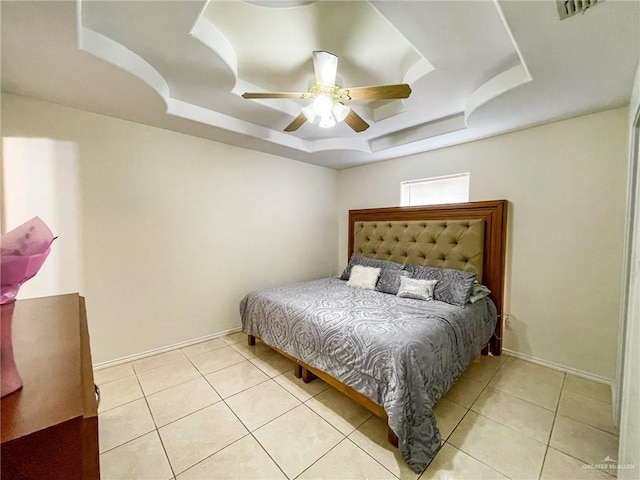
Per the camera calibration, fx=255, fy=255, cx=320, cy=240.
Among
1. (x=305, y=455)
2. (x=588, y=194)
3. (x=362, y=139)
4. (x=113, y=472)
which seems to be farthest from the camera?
(x=362, y=139)

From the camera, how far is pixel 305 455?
1466 mm

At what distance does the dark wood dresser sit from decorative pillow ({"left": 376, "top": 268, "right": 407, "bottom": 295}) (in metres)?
2.50

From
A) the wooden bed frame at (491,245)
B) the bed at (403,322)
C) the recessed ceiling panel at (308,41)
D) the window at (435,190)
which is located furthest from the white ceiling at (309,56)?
the bed at (403,322)

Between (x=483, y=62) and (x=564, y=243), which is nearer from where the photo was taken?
(x=483, y=62)

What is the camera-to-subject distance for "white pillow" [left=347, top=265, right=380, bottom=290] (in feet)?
9.77

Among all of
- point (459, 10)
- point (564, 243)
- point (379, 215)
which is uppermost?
point (459, 10)

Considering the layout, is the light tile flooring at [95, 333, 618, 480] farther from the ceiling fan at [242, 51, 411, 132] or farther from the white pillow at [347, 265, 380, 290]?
the ceiling fan at [242, 51, 411, 132]

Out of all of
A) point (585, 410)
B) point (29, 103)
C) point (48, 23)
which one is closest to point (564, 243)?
point (585, 410)

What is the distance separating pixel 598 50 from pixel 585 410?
7.55ft

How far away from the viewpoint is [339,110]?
6.11ft

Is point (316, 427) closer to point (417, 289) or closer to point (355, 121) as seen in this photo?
point (417, 289)

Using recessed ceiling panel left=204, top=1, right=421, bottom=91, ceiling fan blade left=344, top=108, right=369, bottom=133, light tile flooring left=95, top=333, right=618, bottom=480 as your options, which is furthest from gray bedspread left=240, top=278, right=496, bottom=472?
recessed ceiling panel left=204, top=1, right=421, bottom=91

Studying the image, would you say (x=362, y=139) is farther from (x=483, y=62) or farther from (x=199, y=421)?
(x=199, y=421)

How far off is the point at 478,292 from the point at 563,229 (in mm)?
900
